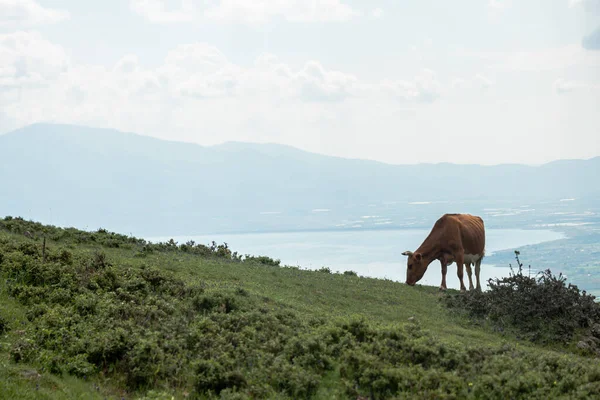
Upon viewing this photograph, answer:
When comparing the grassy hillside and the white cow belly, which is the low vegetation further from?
the white cow belly

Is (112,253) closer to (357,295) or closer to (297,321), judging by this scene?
(357,295)

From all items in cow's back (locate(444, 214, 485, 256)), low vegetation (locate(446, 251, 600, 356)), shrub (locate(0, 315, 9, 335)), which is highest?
cow's back (locate(444, 214, 485, 256))

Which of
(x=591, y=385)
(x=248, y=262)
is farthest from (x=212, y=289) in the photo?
(x=248, y=262)

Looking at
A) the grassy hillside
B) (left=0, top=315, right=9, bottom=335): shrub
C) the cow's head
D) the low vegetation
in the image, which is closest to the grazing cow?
the cow's head

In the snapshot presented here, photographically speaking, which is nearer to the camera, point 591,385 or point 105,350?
point 591,385

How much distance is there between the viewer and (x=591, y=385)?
10.6 m

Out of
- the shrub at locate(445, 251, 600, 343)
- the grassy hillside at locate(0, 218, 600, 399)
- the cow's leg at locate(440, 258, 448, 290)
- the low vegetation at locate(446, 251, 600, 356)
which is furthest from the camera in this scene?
the cow's leg at locate(440, 258, 448, 290)

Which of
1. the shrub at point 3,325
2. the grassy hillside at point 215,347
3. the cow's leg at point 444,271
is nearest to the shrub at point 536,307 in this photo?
the grassy hillside at point 215,347

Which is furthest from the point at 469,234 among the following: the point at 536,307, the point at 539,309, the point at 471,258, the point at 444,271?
the point at 539,309

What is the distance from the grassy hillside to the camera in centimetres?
1098

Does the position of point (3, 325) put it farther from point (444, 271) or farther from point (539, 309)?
point (444, 271)

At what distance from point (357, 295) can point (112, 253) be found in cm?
847

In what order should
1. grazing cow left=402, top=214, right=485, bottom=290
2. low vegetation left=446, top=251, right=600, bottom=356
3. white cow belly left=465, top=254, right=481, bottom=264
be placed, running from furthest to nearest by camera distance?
1. white cow belly left=465, top=254, right=481, bottom=264
2. grazing cow left=402, top=214, right=485, bottom=290
3. low vegetation left=446, top=251, right=600, bottom=356

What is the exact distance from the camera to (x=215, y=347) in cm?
1255
